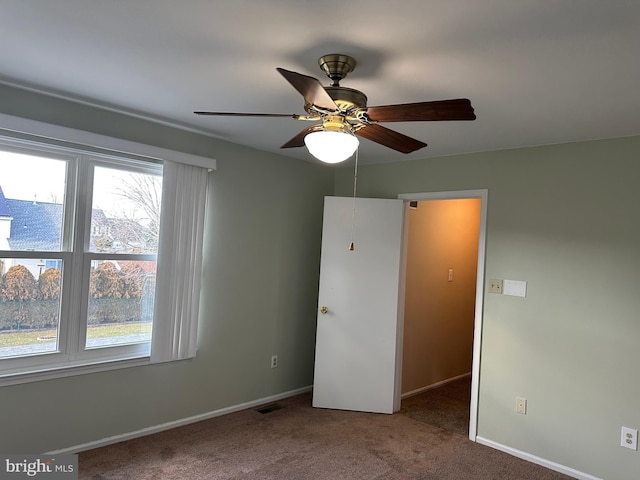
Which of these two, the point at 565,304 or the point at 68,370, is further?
the point at 565,304

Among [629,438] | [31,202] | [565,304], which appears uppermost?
[31,202]

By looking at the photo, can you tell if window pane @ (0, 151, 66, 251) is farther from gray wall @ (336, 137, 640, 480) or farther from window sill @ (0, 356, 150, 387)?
gray wall @ (336, 137, 640, 480)

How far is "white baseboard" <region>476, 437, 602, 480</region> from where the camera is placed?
298 cm

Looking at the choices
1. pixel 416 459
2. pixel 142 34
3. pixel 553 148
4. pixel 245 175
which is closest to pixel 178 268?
pixel 245 175

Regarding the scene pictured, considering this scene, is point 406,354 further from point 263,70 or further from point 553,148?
point 263,70

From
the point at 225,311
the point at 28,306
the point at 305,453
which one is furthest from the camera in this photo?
the point at 225,311

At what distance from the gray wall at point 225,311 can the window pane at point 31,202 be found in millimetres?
282

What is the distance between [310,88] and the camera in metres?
1.63

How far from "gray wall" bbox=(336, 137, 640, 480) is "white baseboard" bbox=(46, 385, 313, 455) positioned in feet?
5.66

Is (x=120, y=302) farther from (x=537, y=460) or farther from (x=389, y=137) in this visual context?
(x=537, y=460)

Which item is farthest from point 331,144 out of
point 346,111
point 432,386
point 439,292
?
point 432,386

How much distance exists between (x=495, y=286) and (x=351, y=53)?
7.40 feet

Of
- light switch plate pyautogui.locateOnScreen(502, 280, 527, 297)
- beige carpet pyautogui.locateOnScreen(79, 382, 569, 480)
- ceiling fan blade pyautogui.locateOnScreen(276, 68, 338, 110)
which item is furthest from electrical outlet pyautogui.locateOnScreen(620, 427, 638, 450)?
ceiling fan blade pyautogui.locateOnScreen(276, 68, 338, 110)

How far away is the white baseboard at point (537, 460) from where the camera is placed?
2981mm
